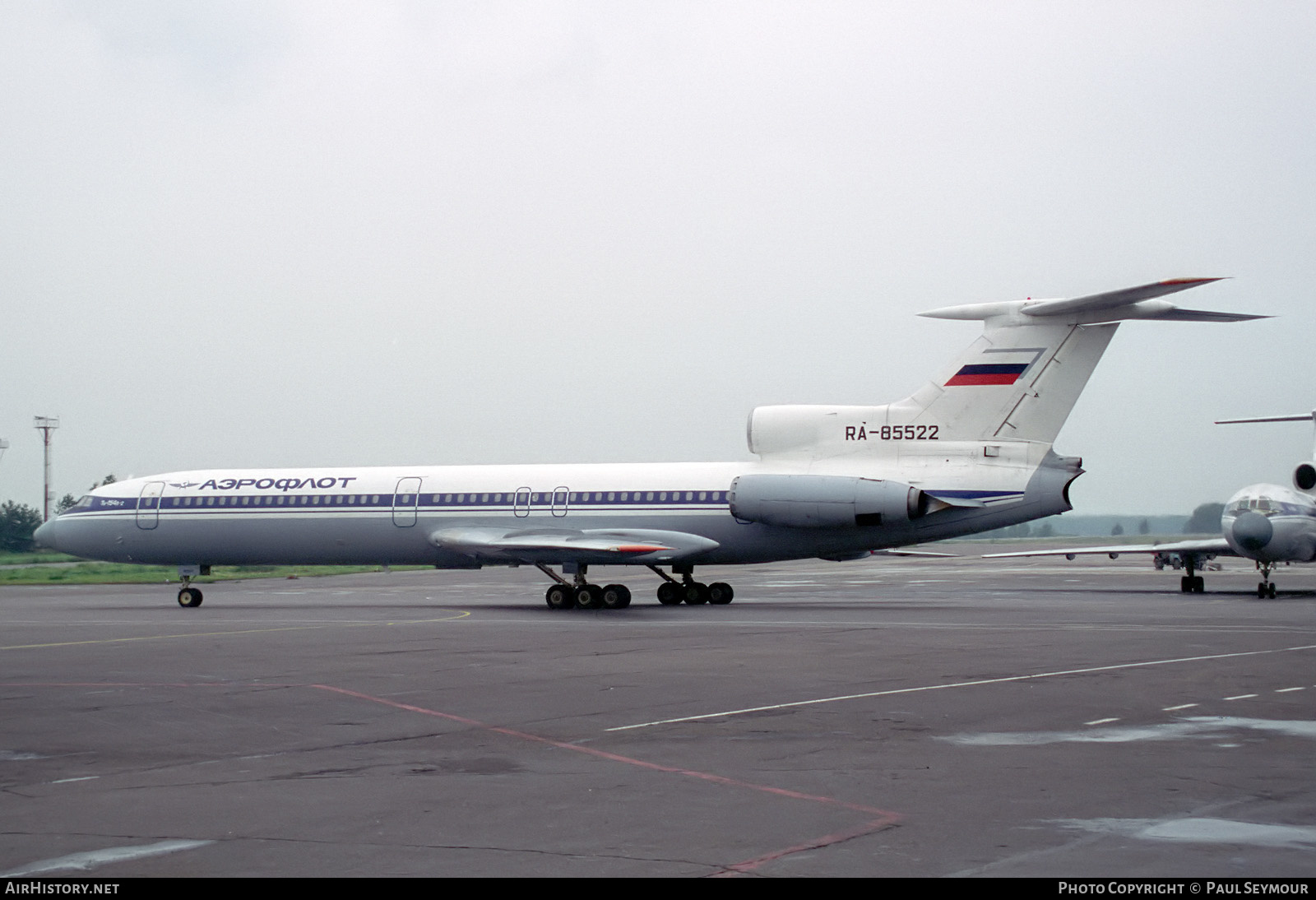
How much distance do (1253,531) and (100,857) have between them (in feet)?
99.5

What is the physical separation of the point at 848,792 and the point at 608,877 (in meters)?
2.41

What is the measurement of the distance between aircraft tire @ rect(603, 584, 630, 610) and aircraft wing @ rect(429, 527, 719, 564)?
2.26 feet

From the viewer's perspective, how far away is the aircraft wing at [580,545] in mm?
26922

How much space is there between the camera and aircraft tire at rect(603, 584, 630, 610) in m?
27.8

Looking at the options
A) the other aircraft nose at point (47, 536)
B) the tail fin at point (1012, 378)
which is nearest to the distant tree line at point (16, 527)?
the other aircraft nose at point (47, 536)

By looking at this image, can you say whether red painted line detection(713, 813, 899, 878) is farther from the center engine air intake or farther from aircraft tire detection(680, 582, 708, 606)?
aircraft tire detection(680, 582, 708, 606)

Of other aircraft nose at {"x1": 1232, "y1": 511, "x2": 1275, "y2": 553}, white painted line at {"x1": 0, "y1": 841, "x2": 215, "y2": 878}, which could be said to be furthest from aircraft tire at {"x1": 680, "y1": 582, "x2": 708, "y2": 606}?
white painted line at {"x1": 0, "y1": 841, "x2": 215, "y2": 878}

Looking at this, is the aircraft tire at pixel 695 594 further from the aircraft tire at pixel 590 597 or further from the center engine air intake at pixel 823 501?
the center engine air intake at pixel 823 501

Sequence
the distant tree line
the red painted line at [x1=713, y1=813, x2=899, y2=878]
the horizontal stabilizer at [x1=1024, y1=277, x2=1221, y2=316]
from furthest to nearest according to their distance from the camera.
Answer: the distant tree line
the horizontal stabilizer at [x1=1024, y1=277, x2=1221, y2=316]
the red painted line at [x1=713, y1=813, x2=899, y2=878]

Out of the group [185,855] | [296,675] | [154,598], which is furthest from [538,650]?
[154,598]

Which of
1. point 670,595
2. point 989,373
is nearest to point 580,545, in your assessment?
point 670,595

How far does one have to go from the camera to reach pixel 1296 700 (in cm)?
1170

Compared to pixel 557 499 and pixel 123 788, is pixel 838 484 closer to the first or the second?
pixel 557 499

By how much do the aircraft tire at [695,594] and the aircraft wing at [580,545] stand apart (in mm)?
2587
